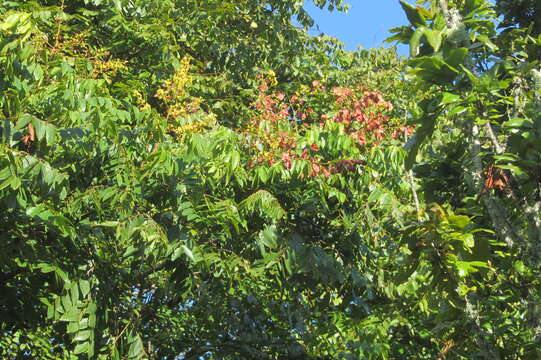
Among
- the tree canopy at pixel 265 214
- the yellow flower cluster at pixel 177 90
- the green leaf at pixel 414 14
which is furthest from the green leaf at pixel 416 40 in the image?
the yellow flower cluster at pixel 177 90

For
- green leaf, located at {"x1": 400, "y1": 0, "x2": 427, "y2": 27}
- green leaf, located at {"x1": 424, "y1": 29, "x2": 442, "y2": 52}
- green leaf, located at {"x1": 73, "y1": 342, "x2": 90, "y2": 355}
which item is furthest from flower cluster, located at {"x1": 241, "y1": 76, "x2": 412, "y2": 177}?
green leaf, located at {"x1": 424, "y1": 29, "x2": 442, "y2": 52}

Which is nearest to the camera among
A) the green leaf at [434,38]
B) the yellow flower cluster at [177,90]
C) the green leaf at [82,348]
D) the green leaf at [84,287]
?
Answer: the green leaf at [434,38]

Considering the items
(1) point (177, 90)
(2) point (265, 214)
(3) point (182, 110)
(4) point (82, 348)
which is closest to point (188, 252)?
(2) point (265, 214)

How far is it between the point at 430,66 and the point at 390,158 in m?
2.84

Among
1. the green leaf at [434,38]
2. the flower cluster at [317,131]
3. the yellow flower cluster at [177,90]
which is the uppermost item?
the yellow flower cluster at [177,90]

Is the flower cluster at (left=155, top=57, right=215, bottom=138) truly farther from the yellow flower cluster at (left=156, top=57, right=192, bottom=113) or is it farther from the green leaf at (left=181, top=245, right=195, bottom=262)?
the green leaf at (left=181, top=245, right=195, bottom=262)

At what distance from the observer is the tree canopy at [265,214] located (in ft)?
9.20

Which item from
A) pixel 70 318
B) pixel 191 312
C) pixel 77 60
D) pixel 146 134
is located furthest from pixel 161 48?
pixel 70 318

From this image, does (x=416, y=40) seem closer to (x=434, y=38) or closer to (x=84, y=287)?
(x=434, y=38)

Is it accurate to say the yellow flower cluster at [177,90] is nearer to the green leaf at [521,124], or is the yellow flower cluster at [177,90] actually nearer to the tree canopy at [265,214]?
the tree canopy at [265,214]

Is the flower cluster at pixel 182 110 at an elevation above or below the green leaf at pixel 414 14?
above

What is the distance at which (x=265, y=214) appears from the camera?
502 cm

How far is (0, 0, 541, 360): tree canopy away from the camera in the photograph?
2.80m

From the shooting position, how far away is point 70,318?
452 cm
